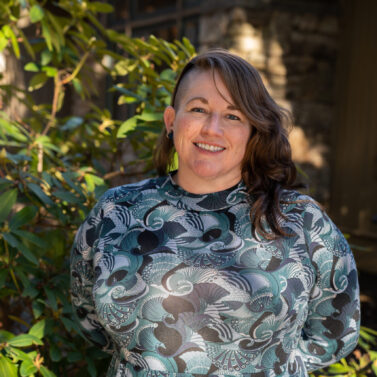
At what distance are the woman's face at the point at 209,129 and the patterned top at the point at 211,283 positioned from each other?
0.32 feet

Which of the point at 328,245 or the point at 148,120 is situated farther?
the point at 148,120

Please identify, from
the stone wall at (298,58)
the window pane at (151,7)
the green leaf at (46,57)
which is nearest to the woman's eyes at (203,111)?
the green leaf at (46,57)

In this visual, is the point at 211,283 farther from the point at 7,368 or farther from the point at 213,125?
the point at 7,368

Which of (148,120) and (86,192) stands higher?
(148,120)

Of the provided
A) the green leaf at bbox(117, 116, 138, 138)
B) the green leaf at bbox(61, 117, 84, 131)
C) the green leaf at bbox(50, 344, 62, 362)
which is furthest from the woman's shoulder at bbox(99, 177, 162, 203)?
the green leaf at bbox(61, 117, 84, 131)

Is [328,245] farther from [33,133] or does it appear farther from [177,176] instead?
[33,133]

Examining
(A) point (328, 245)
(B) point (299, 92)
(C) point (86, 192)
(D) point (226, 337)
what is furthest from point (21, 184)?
(B) point (299, 92)

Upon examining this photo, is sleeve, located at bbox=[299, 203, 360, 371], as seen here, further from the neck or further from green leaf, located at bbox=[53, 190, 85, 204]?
green leaf, located at bbox=[53, 190, 85, 204]

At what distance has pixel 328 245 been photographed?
59.1 inches

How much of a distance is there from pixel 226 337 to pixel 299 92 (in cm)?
427

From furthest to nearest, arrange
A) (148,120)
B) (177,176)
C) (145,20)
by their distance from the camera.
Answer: (145,20) → (148,120) → (177,176)

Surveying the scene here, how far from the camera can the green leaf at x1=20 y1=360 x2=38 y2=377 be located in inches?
65.9

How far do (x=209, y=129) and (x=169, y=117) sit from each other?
23 centimetres

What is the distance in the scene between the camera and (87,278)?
167 centimetres
